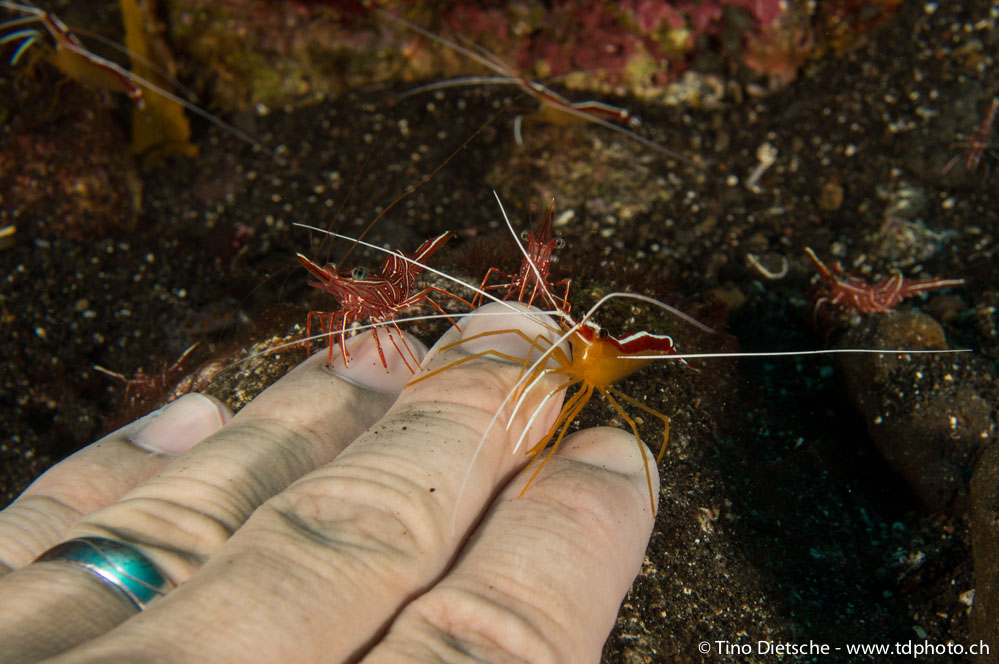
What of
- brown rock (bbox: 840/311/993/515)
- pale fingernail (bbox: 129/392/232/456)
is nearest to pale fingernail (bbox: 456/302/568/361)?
pale fingernail (bbox: 129/392/232/456)

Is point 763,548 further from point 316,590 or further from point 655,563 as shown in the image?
point 316,590

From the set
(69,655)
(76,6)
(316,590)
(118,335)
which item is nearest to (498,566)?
(316,590)

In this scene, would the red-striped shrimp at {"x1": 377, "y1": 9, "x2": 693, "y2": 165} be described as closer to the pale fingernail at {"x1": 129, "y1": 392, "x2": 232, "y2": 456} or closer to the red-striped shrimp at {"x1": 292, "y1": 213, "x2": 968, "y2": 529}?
the red-striped shrimp at {"x1": 292, "y1": 213, "x2": 968, "y2": 529}

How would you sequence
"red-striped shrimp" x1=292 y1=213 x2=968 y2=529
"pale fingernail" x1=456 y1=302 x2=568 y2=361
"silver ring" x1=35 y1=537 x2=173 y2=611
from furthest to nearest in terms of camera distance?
"pale fingernail" x1=456 y1=302 x2=568 y2=361 < "red-striped shrimp" x1=292 y1=213 x2=968 y2=529 < "silver ring" x1=35 y1=537 x2=173 y2=611

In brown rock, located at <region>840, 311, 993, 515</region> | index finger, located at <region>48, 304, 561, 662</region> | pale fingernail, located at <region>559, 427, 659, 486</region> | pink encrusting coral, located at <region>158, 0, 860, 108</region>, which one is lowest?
brown rock, located at <region>840, 311, 993, 515</region>

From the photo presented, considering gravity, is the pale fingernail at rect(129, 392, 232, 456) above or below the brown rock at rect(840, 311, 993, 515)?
above

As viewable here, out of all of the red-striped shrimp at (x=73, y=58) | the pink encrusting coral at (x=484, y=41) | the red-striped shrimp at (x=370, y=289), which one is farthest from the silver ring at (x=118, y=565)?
the pink encrusting coral at (x=484, y=41)

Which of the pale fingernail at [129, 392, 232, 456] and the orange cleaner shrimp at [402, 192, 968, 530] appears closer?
the orange cleaner shrimp at [402, 192, 968, 530]

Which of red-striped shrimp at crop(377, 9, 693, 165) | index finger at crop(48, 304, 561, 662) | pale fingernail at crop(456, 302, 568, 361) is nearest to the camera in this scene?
index finger at crop(48, 304, 561, 662)
